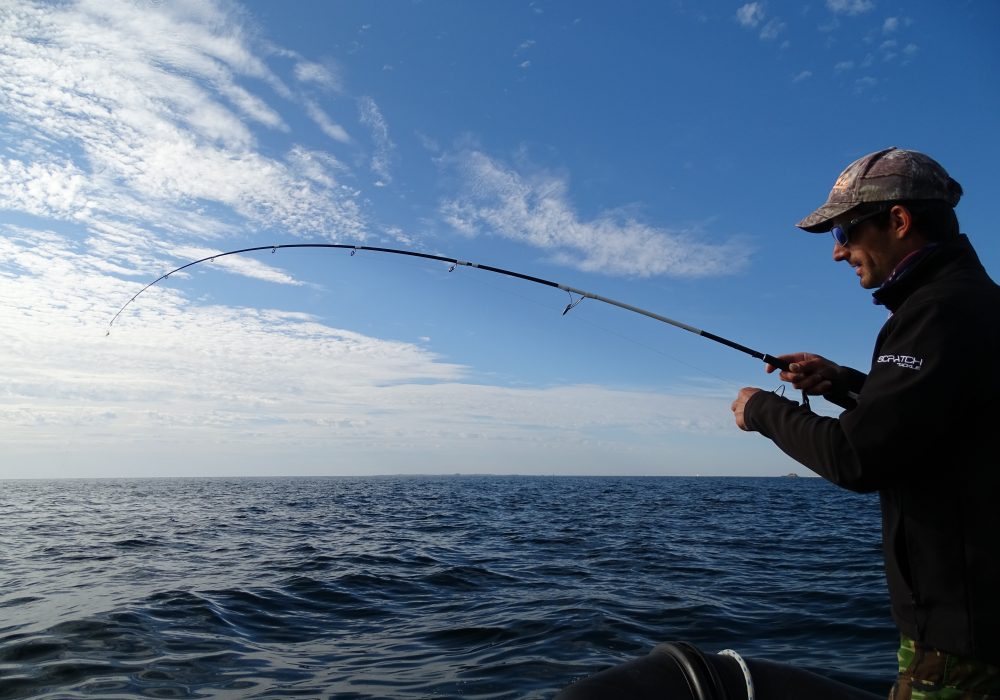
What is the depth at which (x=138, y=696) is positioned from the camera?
→ 523 cm

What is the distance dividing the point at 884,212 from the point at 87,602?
1014 centimetres

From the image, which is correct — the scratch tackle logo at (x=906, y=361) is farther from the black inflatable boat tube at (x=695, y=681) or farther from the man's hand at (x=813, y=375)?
the black inflatable boat tube at (x=695, y=681)

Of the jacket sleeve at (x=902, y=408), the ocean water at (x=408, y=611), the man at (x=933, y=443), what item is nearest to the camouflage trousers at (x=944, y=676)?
the man at (x=933, y=443)

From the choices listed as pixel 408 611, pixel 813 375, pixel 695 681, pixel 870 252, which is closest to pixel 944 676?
pixel 695 681

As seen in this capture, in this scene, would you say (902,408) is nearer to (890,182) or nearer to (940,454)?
(940,454)

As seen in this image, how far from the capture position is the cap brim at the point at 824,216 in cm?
222

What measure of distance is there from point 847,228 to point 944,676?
1.44m

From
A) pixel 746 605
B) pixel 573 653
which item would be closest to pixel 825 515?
pixel 746 605

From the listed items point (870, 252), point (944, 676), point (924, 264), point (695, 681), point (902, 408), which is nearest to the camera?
point (902, 408)

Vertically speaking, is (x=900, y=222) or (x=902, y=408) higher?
(x=900, y=222)

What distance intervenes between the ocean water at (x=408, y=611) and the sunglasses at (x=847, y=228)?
15.2 ft

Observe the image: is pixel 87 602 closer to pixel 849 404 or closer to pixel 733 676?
pixel 733 676

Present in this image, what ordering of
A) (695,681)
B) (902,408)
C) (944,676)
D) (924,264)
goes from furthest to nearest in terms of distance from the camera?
(695,681) < (924,264) < (944,676) < (902,408)

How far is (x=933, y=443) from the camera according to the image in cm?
175
